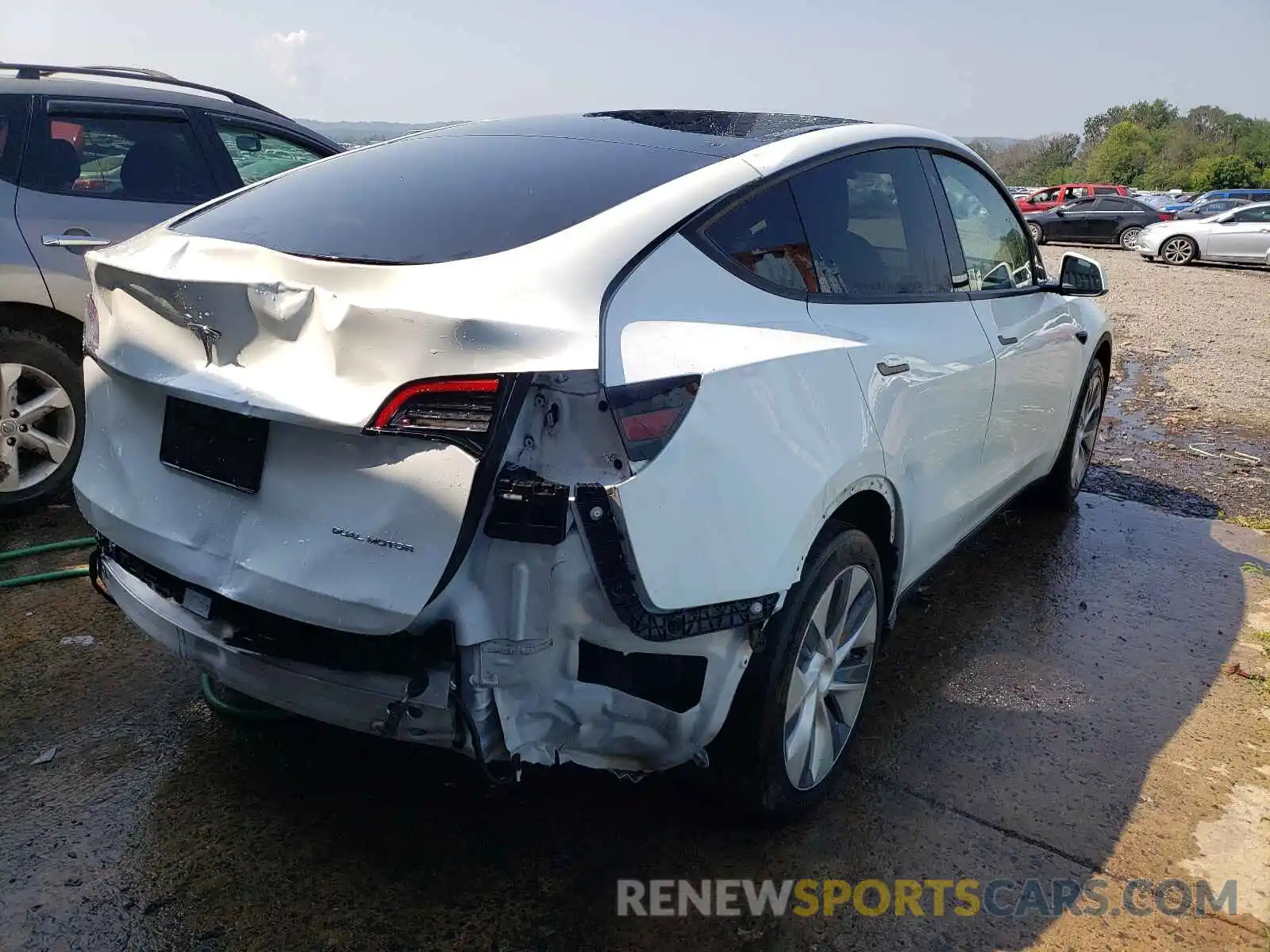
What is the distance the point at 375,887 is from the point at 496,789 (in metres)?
0.46

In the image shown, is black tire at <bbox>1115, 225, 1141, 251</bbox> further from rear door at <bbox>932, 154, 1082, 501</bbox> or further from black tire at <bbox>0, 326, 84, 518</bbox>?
black tire at <bbox>0, 326, 84, 518</bbox>

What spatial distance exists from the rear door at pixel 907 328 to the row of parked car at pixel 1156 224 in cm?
1365

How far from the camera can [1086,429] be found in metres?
5.31

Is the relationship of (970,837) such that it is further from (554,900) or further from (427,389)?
(427,389)

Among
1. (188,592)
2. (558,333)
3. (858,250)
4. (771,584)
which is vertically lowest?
(188,592)

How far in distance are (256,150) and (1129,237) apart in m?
24.5

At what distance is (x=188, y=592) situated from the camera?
2.29m

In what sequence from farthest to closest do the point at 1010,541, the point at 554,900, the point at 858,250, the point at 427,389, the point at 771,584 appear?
the point at 1010,541 < the point at 858,250 < the point at 554,900 < the point at 771,584 < the point at 427,389

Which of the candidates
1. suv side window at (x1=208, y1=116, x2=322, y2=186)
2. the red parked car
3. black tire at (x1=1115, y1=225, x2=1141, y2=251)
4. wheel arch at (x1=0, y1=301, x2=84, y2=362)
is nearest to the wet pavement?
wheel arch at (x1=0, y1=301, x2=84, y2=362)

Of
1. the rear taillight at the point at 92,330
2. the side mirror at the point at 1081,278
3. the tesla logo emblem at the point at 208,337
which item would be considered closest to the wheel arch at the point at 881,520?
the tesla logo emblem at the point at 208,337

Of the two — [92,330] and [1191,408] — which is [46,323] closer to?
[92,330]

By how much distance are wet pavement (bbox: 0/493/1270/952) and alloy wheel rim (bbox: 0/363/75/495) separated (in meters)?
0.83

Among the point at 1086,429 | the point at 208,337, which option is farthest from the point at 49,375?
the point at 1086,429

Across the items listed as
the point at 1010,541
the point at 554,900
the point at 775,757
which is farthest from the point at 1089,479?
the point at 554,900
